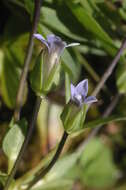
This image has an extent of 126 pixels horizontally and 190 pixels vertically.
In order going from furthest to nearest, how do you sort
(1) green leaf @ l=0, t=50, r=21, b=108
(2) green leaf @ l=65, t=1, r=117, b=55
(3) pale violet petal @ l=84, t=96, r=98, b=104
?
(1) green leaf @ l=0, t=50, r=21, b=108, (2) green leaf @ l=65, t=1, r=117, b=55, (3) pale violet petal @ l=84, t=96, r=98, b=104

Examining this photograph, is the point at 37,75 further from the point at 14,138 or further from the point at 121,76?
the point at 121,76

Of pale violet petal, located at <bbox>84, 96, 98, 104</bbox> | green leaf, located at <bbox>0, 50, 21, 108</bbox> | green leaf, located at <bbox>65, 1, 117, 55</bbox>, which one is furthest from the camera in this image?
green leaf, located at <bbox>0, 50, 21, 108</bbox>

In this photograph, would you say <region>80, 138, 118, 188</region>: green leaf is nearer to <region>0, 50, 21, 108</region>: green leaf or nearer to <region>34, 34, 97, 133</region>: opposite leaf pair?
<region>0, 50, 21, 108</region>: green leaf

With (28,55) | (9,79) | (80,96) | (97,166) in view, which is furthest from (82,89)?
(97,166)

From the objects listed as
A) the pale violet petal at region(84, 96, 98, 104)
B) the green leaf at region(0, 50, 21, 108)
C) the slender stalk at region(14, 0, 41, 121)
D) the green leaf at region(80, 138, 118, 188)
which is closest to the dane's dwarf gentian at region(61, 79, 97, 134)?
the pale violet petal at region(84, 96, 98, 104)

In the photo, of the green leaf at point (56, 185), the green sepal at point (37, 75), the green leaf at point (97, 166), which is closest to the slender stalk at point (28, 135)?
the green sepal at point (37, 75)

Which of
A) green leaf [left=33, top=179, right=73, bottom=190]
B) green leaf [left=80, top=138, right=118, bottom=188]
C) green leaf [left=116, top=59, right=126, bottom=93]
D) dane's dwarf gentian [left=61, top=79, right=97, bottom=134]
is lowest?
green leaf [left=80, top=138, right=118, bottom=188]

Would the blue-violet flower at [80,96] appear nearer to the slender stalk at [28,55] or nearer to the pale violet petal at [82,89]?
the pale violet petal at [82,89]

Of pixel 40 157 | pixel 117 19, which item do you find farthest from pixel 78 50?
pixel 40 157
